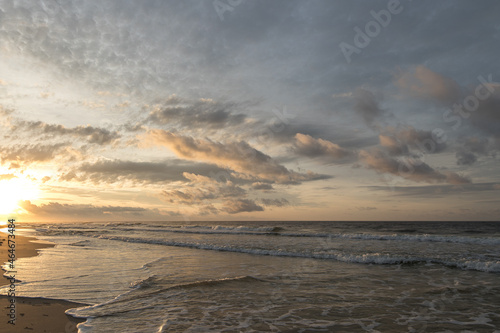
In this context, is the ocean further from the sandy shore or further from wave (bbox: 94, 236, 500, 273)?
Result: the sandy shore

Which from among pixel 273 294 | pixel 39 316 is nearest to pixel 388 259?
pixel 273 294

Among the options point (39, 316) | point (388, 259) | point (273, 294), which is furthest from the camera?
point (388, 259)

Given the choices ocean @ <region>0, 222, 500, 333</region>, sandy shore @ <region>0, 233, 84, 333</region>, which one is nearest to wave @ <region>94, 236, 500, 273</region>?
ocean @ <region>0, 222, 500, 333</region>

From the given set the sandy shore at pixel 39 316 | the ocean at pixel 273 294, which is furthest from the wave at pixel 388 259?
the sandy shore at pixel 39 316

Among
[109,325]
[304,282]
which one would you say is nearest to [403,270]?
[304,282]

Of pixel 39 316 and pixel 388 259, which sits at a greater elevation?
pixel 39 316

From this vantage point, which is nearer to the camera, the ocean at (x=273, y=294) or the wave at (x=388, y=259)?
the ocean at (x=273, y=294)

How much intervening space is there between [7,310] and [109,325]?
11.2ft

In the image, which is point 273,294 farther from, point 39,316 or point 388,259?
point 388,259

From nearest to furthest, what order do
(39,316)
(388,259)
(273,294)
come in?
(39,316) < (273,294) < (388,259)

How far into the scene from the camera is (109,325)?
781 cm

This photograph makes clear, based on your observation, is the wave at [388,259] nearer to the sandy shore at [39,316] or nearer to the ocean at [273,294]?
the ocean at [273,294]

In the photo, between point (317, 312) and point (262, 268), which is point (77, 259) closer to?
point (262, 268)

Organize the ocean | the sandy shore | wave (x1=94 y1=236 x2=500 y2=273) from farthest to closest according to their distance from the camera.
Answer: wave (x1=94 y1=236 x2=500 y2=273)
the ocean
the sandy shore
